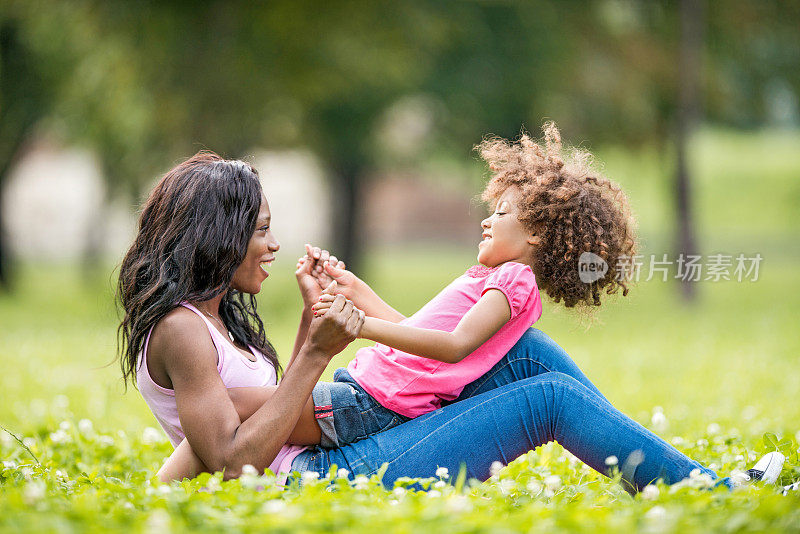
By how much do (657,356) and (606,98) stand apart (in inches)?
340

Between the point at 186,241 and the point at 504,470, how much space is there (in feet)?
5.89

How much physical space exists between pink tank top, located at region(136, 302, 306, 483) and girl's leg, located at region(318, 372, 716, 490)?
0.12 m

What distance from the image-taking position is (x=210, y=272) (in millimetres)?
3354

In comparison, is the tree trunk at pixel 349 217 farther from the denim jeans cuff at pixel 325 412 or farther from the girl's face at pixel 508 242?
the denim jeans cuff at pixel 325 412

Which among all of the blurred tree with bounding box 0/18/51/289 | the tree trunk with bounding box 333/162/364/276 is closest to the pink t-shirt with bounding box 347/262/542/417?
the blurred tree with bounding box 0/18/51/289

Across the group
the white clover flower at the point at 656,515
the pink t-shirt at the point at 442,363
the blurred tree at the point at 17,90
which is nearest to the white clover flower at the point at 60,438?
the pink t-shirt at the point at 442,363

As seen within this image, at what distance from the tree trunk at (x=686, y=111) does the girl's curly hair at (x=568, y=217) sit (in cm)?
1268

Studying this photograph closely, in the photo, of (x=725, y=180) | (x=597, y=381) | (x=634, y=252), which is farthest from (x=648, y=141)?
(x=725, y=180)

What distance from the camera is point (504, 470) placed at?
409cm

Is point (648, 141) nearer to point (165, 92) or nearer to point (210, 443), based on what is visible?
point (165, 92)

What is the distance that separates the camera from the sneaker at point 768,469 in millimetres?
3408

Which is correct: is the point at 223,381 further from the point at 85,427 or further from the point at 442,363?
the point at 85,427

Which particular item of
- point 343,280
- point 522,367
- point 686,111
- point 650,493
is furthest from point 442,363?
point 686,111

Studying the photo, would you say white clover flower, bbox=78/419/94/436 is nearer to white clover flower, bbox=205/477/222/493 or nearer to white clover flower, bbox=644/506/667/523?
white clover flower, bbox=205/477/222/493
